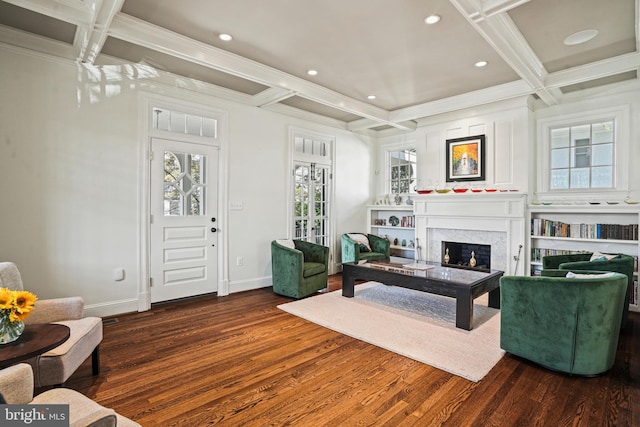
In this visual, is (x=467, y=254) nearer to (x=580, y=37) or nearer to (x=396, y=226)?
(x=396, y=226)

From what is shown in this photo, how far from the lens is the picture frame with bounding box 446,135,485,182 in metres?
5.26

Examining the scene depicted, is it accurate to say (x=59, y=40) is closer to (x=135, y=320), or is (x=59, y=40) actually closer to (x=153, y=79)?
(x=153, y=79)

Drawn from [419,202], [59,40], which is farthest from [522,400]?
[59,40]

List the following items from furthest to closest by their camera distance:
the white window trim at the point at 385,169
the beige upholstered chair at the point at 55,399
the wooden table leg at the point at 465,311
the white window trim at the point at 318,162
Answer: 1. the white window trim at the point at 385,169
2. the white window trim at the point at 318,162
3. the wooden table leg at the point at 465,311
4. the beige upholstered chair at the point at 55,399

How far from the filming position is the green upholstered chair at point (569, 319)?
2371 millimetres

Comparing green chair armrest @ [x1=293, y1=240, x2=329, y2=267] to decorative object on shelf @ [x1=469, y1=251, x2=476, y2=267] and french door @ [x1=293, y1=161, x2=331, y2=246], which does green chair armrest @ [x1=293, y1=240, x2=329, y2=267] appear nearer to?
french door @ [x1=293, y1=161, x2=331, y2=246]

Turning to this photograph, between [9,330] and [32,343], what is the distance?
13 cm

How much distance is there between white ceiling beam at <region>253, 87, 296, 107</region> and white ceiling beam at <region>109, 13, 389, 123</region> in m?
0.18

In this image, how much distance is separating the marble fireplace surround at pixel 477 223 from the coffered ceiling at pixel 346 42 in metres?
1.46

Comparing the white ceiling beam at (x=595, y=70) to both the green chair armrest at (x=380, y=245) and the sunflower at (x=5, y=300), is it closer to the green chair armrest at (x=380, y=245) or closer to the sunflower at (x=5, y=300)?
the green chair armrest at (x=380, y=245)

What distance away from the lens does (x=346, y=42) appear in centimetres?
344

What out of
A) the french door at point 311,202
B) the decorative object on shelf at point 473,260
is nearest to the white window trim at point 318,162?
the french door at point 311,202

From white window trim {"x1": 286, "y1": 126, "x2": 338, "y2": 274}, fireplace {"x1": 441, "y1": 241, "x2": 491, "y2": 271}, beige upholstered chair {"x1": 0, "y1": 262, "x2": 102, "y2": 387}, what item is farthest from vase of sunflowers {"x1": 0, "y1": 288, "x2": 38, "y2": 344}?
fireplace {"x1": 441, "y1": 241, "x2": 491, "y2": 271}

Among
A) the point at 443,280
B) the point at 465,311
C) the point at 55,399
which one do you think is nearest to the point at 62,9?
the point at 55,399
